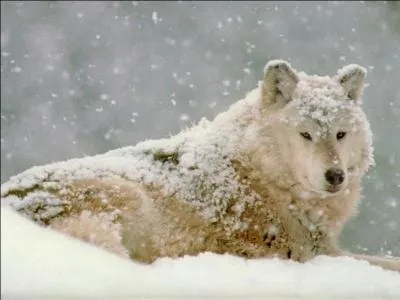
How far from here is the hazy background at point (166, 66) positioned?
414 centimetres

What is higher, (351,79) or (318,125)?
(351,79)

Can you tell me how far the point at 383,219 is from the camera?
5820 millimetres

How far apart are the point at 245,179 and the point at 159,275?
1.00 meters

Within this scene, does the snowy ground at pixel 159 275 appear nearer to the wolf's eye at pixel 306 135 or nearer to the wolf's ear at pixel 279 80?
the wolf's eye at pixel 306 135

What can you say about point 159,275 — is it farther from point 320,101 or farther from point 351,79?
point 351,79

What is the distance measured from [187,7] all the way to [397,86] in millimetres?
2023

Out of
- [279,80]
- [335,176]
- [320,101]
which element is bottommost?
[335,176]

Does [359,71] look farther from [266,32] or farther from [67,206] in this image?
[266,32]

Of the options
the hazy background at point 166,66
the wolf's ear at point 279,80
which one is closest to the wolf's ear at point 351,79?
the wolf's ear at point 279,80

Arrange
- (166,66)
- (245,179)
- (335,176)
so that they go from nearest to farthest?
(335,176), (245,179), (166,66)

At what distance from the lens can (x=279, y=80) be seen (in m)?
3.32

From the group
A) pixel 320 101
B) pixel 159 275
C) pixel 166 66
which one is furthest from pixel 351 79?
pixel 166 66

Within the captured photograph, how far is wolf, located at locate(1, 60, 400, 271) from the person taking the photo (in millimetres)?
2910

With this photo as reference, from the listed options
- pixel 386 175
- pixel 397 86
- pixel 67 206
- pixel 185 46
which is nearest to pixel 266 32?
pixel 185 46
